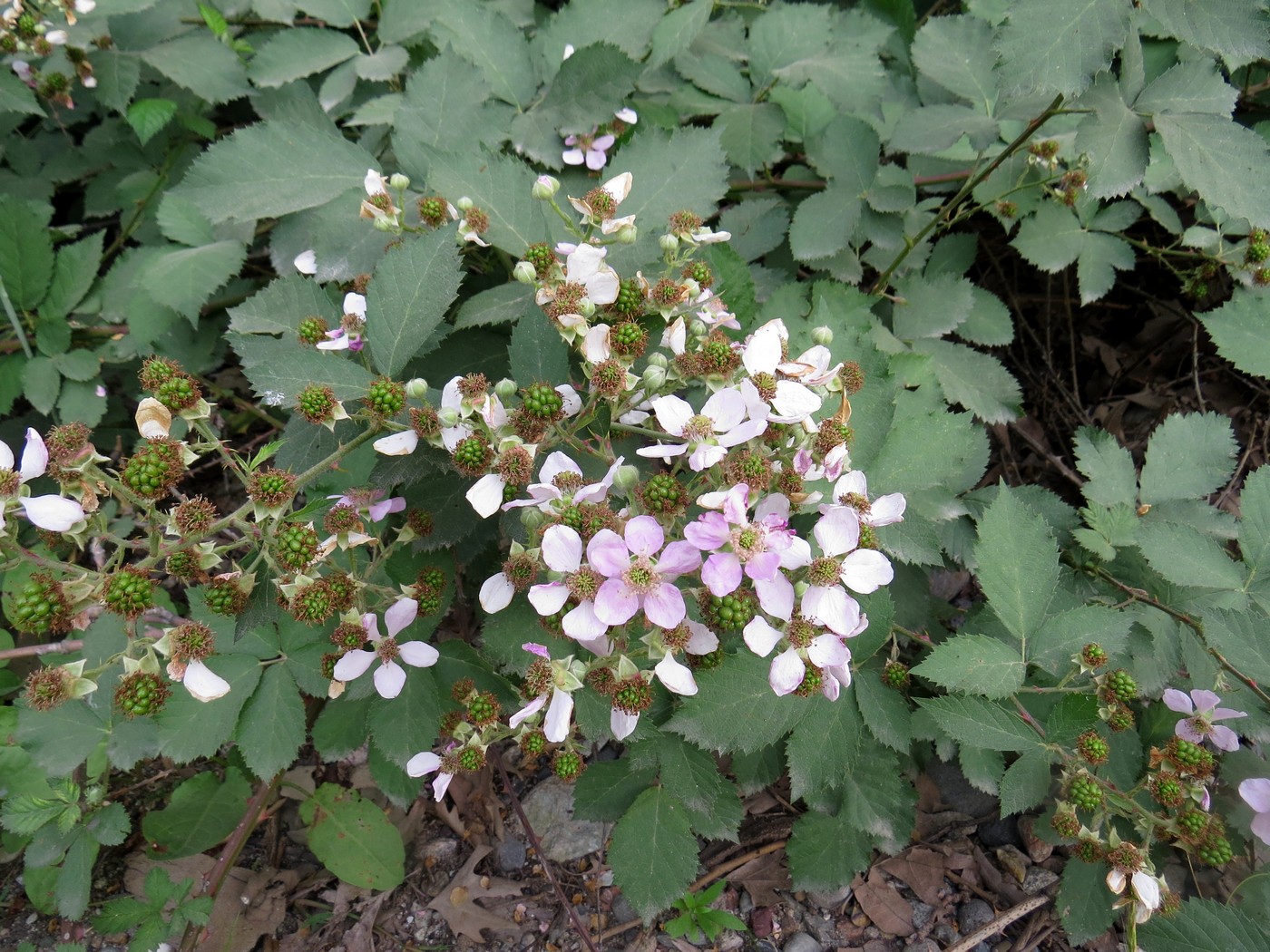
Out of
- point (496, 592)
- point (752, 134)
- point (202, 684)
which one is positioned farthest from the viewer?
point (752, 134)

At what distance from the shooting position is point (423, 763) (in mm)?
1818

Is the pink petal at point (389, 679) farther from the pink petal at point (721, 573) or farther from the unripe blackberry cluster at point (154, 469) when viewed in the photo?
the pink petal at point (721, 573)

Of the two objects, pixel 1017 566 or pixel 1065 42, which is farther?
pixel 1017 566

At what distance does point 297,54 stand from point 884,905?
345 cm

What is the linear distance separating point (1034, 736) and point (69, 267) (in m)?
3.56

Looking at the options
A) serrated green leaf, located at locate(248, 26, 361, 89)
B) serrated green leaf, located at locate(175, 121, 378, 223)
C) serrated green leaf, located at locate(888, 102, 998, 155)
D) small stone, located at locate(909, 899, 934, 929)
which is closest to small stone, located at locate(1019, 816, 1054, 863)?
small stone, located at locate(909, 899, 934, 929)

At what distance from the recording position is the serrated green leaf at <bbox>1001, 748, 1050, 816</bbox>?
186cm

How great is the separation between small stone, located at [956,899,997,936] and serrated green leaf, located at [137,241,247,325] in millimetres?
3077

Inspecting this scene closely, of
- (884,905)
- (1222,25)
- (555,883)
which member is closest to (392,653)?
(555,883)

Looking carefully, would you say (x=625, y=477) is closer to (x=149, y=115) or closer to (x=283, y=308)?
(x=283, y=308)

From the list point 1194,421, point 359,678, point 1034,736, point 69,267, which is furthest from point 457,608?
point 1194,421

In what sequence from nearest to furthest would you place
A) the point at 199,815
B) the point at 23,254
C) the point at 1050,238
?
the point at 199,815, the point at 1050,238, the point at 23,254

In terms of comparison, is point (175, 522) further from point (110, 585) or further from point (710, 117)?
point (710, 117)

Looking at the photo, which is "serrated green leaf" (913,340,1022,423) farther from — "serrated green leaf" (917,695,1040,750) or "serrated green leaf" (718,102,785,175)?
"serrated green leaf" (917,695,1040,750)
